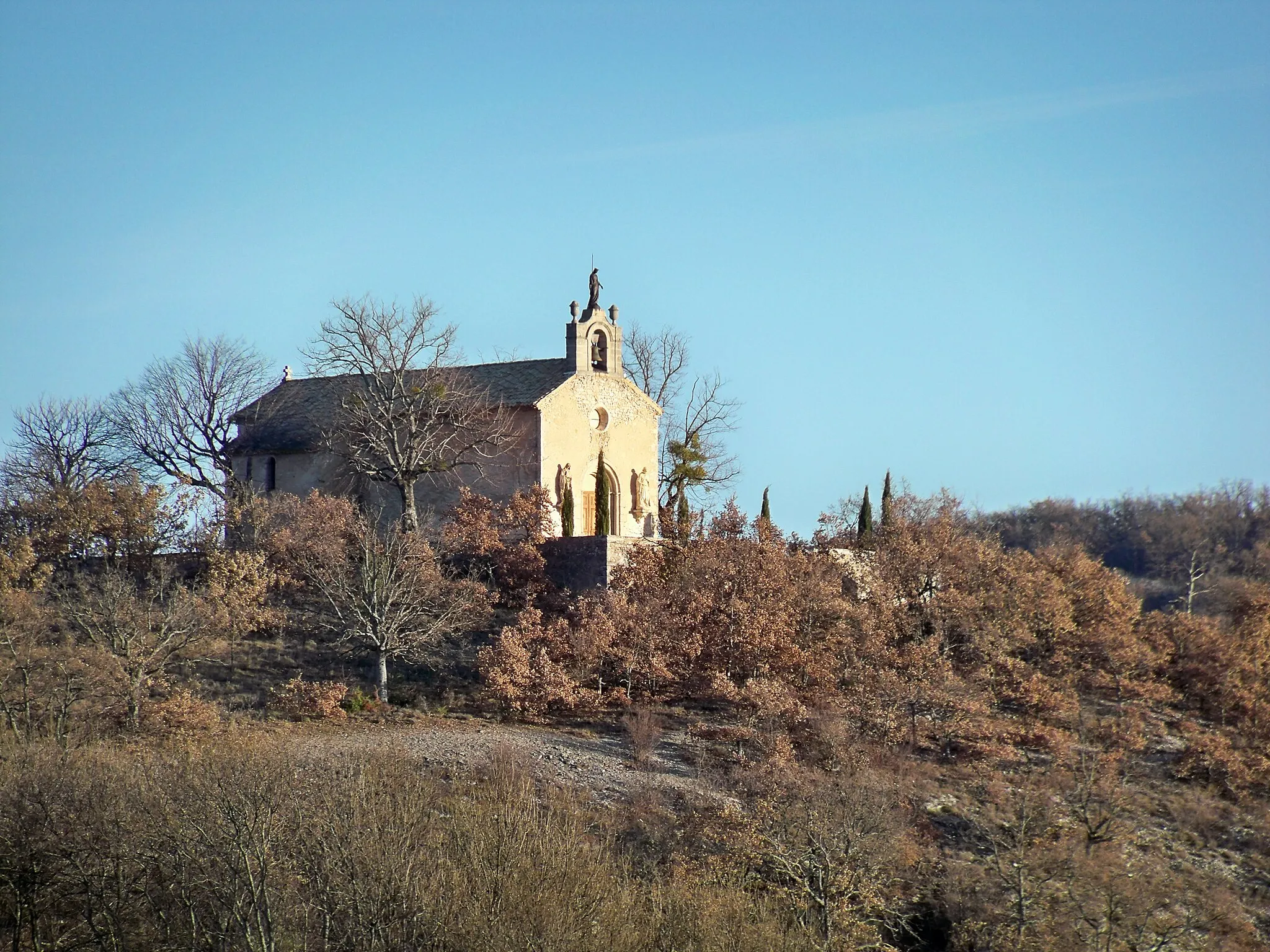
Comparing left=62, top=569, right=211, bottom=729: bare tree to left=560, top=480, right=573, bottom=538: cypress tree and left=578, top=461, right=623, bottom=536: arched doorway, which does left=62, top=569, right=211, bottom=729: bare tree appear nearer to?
left=560, top=480, right=573, bottom=538: cypress tree

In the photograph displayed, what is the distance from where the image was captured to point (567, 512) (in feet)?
143

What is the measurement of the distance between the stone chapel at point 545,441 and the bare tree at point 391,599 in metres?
4.72

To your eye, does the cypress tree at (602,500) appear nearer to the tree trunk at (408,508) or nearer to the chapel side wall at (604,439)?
the chapel side wall at (604,439)

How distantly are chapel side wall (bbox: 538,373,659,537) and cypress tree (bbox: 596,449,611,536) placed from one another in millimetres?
488

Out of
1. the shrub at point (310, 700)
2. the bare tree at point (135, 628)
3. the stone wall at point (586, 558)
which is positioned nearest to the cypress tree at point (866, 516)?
the stone wall at point (586, 558)

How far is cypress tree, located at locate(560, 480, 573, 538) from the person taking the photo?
141 feet

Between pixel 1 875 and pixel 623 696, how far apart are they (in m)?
16.4

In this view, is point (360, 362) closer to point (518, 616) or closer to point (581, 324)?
point (581, 324)

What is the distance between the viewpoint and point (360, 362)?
1743 inches

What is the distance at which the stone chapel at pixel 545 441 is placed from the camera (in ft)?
144

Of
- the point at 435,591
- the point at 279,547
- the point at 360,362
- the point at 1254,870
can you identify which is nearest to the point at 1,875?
the point at 435,591

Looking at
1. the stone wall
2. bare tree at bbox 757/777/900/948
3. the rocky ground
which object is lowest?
bare tree at bbox 757/777/900/948

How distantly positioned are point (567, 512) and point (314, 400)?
1263cm

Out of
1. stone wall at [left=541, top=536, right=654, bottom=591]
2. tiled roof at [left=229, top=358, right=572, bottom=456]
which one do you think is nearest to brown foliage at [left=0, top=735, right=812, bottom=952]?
stone wall at [left=541, top=536, right=654, bottom=591]
